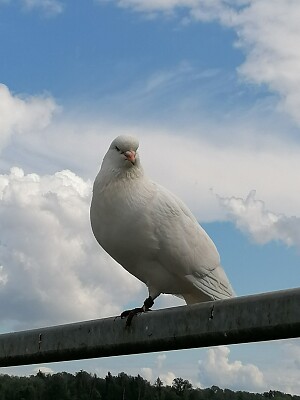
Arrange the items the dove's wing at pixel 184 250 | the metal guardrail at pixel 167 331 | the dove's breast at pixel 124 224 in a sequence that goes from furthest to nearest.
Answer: the dove's wing at pixel 184 250
the dove's breast at pixel 124 224
the metal guardrail at pixel 167 331

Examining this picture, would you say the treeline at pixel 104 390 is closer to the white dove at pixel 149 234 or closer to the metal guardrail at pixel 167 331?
the metal guardrail at pixel 167 331

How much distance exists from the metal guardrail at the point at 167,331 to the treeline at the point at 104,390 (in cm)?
14

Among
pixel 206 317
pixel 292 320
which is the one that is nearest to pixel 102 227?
pixel 206 317

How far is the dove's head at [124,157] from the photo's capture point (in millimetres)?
6184

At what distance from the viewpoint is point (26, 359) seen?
4.21m

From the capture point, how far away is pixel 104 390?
3629 mm

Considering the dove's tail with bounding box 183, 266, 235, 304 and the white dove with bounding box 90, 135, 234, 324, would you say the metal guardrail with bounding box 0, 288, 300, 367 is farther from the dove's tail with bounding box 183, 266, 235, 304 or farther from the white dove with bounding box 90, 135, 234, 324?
the dove's tail with bounding box 183, 266, 235, 304

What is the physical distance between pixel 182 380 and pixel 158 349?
0.26 metres

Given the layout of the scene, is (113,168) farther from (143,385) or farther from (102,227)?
(143,385)

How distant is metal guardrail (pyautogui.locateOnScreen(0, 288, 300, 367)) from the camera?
2895mm

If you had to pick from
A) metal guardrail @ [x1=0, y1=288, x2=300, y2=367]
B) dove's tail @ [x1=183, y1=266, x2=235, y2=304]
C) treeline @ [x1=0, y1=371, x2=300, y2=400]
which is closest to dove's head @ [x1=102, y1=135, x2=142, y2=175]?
dove's tail @ [x1=183, y1=266, x2=235, y2=304]

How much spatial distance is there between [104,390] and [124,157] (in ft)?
9.45

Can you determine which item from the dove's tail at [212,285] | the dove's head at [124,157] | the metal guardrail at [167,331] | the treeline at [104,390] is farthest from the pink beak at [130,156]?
the treeline at [104,390]

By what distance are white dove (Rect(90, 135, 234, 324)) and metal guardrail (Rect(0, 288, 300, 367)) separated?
5.47 feet
